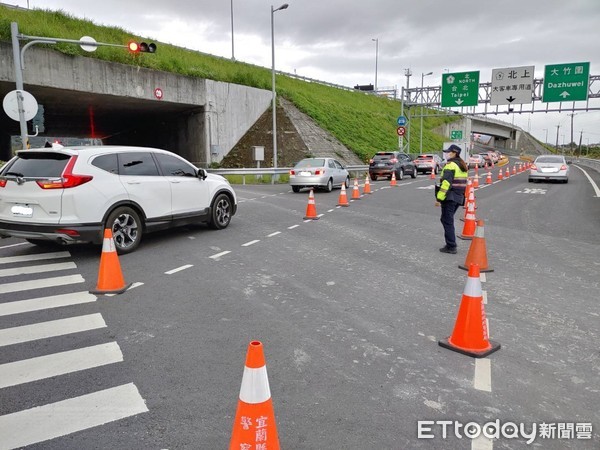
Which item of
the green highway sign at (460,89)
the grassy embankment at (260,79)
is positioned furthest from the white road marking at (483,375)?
the green highway sign at (460,89)

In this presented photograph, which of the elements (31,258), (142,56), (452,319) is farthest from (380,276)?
(142,56)

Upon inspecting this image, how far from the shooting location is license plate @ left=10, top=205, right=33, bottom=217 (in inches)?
285

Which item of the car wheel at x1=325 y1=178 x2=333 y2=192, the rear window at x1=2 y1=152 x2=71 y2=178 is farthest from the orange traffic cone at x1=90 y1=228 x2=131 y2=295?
the car wheel at x1=325 y1=178 x2=333 y2=192

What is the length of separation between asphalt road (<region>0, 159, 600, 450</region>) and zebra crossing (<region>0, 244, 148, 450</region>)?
16 mm

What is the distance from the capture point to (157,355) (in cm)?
412

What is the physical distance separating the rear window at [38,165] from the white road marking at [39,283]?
5.65 ft

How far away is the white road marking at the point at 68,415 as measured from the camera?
2.96m

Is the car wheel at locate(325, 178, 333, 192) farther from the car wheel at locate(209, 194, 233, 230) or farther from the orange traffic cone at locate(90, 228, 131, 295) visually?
the orange traffic cone at locate(90, 228, 131, 295)

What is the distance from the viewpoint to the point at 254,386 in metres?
2.42

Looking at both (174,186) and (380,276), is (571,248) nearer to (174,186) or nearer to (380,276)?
(380,276)

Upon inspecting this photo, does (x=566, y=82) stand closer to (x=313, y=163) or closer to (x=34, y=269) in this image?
(x=313, y=163)

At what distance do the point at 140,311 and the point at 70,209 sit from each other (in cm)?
290

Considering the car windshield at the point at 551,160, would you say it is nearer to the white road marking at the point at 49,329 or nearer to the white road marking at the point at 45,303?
the white road marking at the point at 45,303

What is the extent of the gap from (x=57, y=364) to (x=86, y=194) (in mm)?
3992
